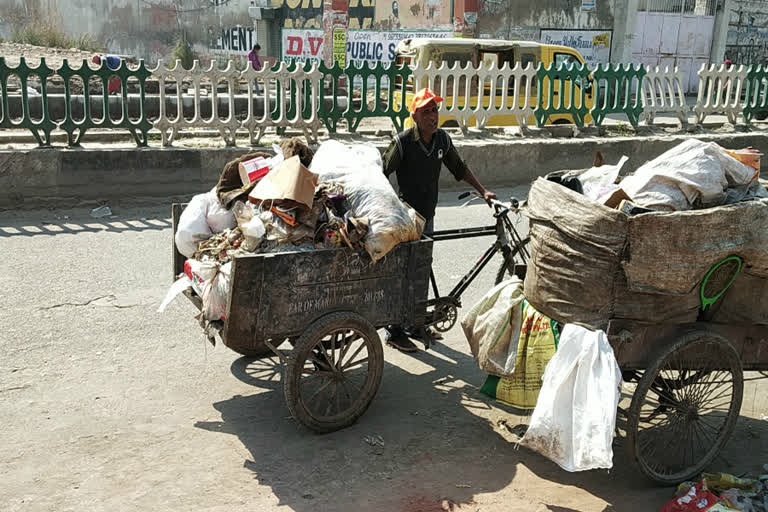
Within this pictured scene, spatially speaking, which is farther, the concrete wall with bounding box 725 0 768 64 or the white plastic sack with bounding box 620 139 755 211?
the concrete wall with bounding box 725 0 768 64

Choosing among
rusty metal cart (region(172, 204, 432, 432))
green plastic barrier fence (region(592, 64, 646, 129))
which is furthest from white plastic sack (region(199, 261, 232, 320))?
green plastic barrier fence (region(592, 64, 646, 129))

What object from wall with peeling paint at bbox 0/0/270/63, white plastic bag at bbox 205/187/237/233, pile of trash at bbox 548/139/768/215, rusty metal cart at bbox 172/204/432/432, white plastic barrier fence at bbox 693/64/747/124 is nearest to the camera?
pile of trash at bbox 548/139/768/215

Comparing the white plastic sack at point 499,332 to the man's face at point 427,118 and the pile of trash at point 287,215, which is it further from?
the man's face at point 427,118

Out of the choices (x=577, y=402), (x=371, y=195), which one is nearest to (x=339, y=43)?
(x=371, y=195)

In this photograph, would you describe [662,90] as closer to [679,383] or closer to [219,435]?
[679,383]

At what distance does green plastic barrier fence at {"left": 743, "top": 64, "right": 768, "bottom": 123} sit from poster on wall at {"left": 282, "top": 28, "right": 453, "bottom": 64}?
9973 mm

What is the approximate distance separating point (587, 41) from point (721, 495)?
21.4 metres

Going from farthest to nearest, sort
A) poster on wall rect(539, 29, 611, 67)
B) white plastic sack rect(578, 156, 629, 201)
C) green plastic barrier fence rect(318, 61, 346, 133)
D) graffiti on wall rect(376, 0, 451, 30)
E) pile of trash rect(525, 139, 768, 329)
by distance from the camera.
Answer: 1. poster on wall rect(539, 29, 611, 67)
2. graffiti on wall rect(376, 0, 451, 30)
3. green plastic barrier fence rect(318, 61, 346, 133)
4. white plastic sack rect(578, 156, 629, 201)
5. pile of trash rect(525, 139, 768, 329)

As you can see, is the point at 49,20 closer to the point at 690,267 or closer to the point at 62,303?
the point at 62,303

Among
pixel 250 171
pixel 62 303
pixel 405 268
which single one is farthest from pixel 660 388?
pixel 62 303

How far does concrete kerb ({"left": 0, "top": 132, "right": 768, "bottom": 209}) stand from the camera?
827cm

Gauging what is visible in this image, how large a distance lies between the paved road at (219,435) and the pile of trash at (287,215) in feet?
2.27

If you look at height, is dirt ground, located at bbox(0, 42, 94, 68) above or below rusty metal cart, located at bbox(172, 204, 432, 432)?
above

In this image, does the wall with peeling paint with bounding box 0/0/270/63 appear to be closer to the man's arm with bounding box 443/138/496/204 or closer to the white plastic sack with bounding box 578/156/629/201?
the man's arm with bounding box 443/138/496/204
